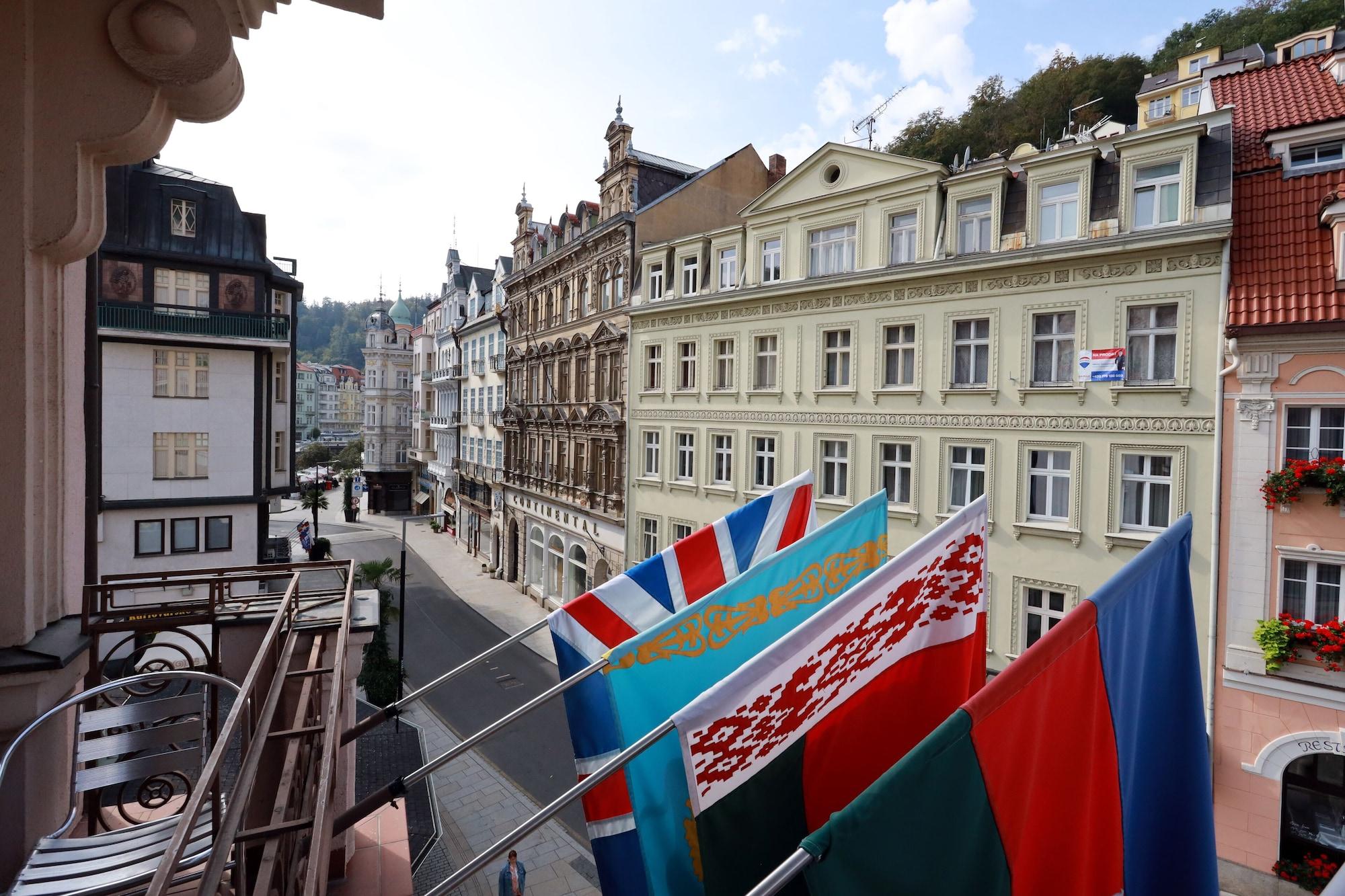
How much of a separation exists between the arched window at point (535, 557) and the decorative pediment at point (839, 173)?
1875cm

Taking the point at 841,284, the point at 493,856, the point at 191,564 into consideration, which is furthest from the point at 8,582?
the point at 191,564

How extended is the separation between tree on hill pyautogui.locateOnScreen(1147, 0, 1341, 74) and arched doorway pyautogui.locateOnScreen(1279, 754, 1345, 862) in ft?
116

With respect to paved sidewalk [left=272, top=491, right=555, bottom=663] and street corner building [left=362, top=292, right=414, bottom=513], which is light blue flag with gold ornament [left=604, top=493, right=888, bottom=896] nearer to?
paved sidewalk [left=272, top=491, right=555, bottom=663]

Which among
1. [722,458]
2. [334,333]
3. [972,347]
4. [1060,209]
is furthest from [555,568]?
[334,333]

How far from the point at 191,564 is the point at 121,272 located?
8823mm

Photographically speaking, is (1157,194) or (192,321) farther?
(192,321)

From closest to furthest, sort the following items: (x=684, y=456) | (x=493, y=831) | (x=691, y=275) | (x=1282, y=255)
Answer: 1. (x=1282, y=255)
2. (x=493, y=831)
3. (x=691, y=275)
4. (x=684, y=456)

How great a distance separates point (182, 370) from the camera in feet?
68.9

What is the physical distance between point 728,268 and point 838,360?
511 cm

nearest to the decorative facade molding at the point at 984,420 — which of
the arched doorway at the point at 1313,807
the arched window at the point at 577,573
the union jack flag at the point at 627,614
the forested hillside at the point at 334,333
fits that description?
the arched doorway at the point at 1313,807

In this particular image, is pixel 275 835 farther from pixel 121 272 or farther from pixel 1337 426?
pixel 121 272

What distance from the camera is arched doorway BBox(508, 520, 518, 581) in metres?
35.2

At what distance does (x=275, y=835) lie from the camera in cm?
250

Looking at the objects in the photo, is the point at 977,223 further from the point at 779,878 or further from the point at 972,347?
the point at 779,878
